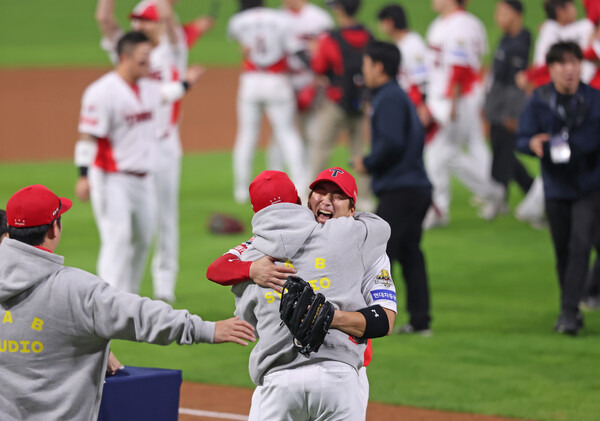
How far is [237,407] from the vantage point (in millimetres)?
6582

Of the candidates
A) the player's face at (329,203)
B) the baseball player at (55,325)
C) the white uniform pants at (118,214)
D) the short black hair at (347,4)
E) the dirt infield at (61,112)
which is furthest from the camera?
the dirt infield at (61,112)

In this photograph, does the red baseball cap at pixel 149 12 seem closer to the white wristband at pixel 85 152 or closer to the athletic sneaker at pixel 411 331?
the white wristband at pixel 85 152

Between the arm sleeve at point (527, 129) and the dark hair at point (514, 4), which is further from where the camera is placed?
the dark hair at point (514, 4)

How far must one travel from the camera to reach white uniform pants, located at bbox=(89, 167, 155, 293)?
8.59m

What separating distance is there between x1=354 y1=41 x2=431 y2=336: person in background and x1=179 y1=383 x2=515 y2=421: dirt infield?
5.67ft

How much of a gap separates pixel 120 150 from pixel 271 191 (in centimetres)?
458

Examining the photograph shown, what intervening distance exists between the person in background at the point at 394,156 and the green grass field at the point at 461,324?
80 cm

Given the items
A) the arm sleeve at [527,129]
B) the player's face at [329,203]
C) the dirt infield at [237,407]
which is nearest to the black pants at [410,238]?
the arm sleeve at [527,129]

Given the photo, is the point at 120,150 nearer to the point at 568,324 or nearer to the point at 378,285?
the point at 568,324

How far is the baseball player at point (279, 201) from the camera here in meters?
4.14

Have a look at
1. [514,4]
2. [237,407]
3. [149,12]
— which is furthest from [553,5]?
[237,407]

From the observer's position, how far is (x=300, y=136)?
15430 millimetres

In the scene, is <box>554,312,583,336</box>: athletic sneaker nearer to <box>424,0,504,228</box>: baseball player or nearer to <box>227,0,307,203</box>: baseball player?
<box>424,0,504,228</box>: baseball player

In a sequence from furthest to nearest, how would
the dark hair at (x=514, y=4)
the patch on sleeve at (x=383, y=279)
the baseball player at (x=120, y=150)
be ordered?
the dark hair at (x=514, y=4) → the baseball player at (x=120, y=150) → the patch on sleeve at (x=383, y=279)
